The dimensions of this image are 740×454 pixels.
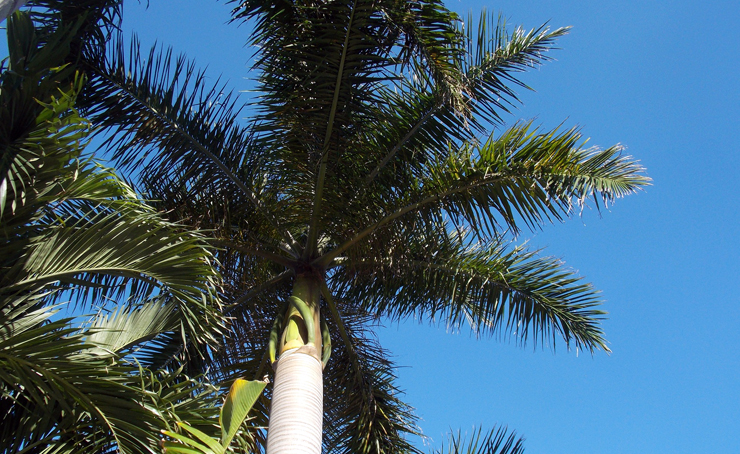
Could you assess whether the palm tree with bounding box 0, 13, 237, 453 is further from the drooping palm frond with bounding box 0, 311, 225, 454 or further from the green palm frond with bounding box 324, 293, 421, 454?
the green palm frond with bounding box 324, 293, 421, 454

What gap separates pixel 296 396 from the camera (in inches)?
175

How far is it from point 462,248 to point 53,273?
14.8ft

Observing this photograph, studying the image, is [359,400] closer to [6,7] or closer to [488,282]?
[488,282]

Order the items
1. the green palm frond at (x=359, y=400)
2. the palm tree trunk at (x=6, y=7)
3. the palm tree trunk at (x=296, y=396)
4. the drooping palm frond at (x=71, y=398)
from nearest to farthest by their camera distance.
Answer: the palm tree trunk at (x=6, y=7) → the drooping palm frond at (x=71, y=398) → the palm tree trunk at (x=296, y=396) → the green palm frond at (x=359, y=400)

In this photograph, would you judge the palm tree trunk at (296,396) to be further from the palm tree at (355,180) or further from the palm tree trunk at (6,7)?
the palm tree trunk at (6,7)

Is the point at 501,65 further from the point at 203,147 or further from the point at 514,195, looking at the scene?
the point at 203,147

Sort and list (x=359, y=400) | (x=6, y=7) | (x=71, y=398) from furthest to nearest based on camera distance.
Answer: (x=359, y=400), (x=71, y=398), (x=6, y=7)

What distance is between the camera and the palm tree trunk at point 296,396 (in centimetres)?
416

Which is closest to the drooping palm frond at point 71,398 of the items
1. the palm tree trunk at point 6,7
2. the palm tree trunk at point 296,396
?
the palm tree trunk at point 296,396

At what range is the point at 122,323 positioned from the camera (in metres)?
5.02

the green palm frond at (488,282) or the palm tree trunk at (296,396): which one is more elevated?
the green palm frond at (488,282)

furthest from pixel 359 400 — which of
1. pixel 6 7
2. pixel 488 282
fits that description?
pixel 6 7

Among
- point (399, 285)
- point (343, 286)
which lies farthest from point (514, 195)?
point (343, 286)

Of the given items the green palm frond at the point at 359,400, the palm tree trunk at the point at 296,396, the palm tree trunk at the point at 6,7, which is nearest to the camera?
the palm tree trunk at the point at 6,7
